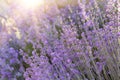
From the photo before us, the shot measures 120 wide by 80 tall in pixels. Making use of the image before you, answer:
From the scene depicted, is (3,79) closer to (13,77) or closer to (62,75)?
(13,77)

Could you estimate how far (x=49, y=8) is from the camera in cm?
385

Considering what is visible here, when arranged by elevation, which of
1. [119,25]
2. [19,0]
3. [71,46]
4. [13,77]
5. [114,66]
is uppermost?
[19,0]

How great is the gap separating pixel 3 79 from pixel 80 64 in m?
1.01

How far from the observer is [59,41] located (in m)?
2.63

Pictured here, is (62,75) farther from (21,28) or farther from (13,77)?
(21,28)

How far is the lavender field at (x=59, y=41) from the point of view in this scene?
2.16 m

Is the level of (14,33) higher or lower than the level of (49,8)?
lower

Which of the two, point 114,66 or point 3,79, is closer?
point 114,66

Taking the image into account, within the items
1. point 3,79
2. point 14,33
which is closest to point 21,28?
point 14,33

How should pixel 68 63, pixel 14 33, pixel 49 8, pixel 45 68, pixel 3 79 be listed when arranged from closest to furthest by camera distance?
1. pixel 45 68
2. pixel 68 63
3. pixel 3 79
4. pixel 14 33
5. pixel 49 8

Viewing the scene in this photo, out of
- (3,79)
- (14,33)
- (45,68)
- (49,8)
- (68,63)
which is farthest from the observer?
(49,8)

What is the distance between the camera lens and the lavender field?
7.08 feet

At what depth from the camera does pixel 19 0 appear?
161 inches

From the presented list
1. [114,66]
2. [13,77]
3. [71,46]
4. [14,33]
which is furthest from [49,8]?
[114,66]
